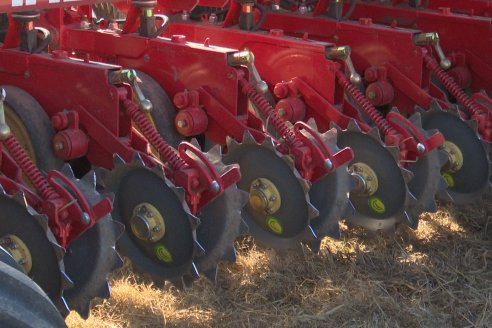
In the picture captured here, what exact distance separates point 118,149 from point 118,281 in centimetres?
53

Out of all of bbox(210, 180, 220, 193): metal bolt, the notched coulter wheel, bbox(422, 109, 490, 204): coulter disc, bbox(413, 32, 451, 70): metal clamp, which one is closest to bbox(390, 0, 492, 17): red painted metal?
bbox(413, 32, 451, 70): metal clamp

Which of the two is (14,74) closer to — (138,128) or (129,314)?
(138,128)

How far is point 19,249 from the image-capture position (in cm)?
329

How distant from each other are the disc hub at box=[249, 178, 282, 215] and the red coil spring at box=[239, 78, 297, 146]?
0.20 meters

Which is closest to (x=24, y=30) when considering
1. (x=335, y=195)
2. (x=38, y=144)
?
(x=38, y=144)

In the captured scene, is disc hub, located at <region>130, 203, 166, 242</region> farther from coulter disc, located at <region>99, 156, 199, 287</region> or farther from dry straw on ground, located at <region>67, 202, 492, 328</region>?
dry straw on ground, located at <region>67, 202, 492, 328</region>

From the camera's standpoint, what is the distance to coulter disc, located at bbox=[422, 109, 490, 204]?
4594 millimetres

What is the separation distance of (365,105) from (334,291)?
3.20 ft

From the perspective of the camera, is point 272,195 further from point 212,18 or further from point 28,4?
point 212,18

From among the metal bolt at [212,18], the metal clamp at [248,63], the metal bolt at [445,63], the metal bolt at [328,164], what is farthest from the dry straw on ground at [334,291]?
the metal bolt at [212,18]

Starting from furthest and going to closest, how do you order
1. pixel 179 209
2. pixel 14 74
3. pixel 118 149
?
pixel 14 74
pixel 118 149
pixel 179 209

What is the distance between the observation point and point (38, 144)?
398 centimetres

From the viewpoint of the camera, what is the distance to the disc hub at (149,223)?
3688mm

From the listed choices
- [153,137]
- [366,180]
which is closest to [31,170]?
[153,137]
